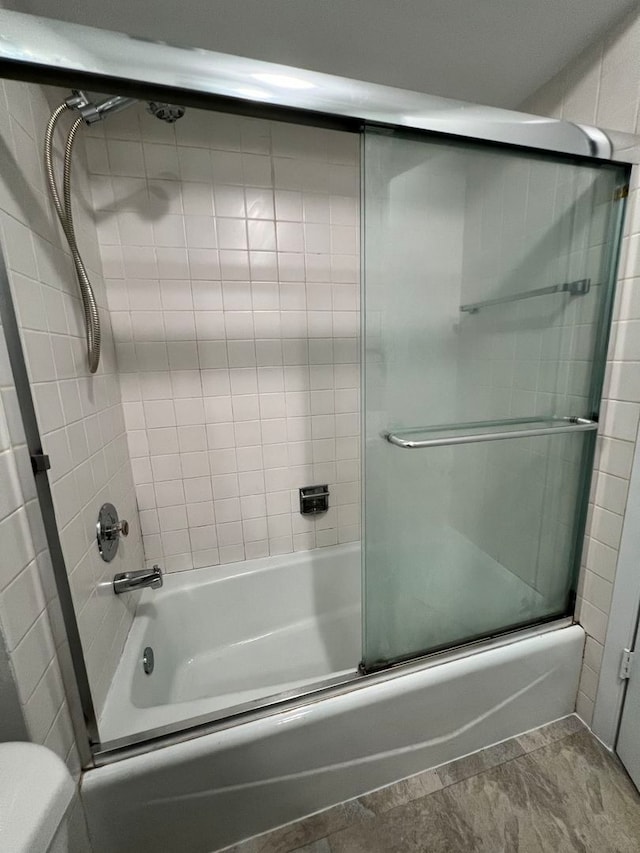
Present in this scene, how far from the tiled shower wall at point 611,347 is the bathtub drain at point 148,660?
1383 millimetres

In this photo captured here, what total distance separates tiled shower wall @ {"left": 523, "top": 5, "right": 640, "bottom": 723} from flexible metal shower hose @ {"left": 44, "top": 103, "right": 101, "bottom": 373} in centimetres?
132

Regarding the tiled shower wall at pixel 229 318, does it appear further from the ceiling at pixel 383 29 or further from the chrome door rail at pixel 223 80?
the chrome door rail at pixel 223 80

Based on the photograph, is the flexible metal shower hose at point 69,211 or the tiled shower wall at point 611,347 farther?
the tiled shower wall at point 611,347

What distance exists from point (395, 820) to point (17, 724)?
93cm

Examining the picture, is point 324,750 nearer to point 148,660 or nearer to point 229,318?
point 148,660

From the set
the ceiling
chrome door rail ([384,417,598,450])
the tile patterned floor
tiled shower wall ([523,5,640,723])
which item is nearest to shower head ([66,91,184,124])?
the ceiling

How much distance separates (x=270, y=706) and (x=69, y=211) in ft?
4.17

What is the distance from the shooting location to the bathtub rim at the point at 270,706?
771 mm

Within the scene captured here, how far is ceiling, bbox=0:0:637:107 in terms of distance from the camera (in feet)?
2.62

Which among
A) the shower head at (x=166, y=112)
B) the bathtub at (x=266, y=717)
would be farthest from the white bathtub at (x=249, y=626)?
the shower head at (x=166, y=112)

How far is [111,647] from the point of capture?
0.96 m

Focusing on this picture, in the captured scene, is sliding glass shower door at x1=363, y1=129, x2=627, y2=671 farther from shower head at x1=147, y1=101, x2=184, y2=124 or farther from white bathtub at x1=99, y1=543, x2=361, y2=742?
shower head at x1=147, y1=101, x2=184, y2=124

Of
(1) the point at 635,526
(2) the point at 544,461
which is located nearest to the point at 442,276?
(2) the point at 544,461

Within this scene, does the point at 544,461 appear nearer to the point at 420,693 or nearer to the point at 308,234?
the point at 420,693
